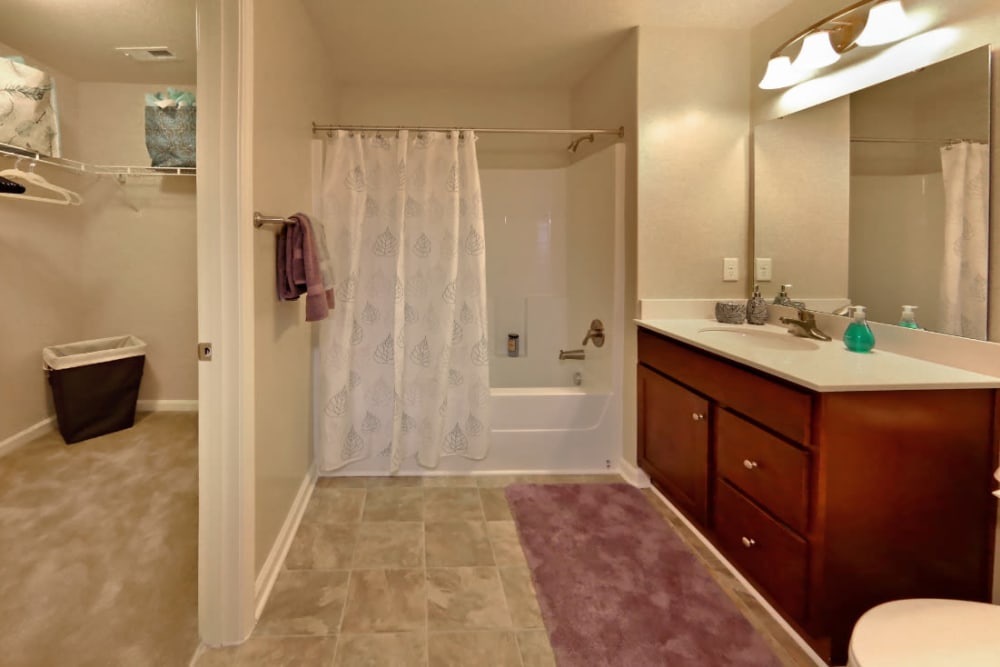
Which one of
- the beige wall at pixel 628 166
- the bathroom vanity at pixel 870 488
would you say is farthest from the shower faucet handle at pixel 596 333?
the bathroom vanity at pixel 870 488

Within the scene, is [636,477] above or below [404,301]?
below

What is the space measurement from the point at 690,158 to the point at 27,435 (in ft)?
12.8

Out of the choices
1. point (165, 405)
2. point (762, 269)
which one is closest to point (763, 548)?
point (762, 269)

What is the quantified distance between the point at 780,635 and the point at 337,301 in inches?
84.2

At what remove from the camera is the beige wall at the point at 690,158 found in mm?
2471

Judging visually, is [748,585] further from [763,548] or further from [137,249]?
[137,249]

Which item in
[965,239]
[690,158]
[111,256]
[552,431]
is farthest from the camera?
[111,256]

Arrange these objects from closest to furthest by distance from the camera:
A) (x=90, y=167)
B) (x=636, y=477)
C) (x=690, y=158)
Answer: (x=690, y=158)
(x=636, y=477)
(x=90, y=167)

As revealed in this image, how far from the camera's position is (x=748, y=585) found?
1.81m

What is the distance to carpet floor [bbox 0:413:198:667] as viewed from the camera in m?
1.51

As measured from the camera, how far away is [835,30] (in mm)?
1973

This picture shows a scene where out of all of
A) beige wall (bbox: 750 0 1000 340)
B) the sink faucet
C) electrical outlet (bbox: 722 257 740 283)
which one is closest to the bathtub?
electrical outlet (bbox: 722 257 740 283)

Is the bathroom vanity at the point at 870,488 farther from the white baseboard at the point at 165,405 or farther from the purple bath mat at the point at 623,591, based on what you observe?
the white baseboard at the point at 165,405

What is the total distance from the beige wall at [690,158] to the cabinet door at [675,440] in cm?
50
